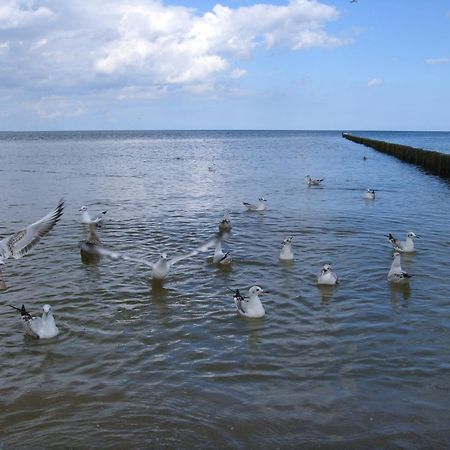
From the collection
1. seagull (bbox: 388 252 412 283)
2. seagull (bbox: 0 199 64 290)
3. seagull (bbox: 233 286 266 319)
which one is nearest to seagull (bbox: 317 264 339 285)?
seagull (bbox: 388 252 412 283)

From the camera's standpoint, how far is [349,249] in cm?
1501

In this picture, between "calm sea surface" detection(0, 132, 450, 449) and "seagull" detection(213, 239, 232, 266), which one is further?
"seagull" detection(213, 239, 232, 266)

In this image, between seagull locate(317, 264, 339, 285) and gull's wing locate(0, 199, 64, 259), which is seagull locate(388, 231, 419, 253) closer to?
seagull locate(317, 264, 339, 285)

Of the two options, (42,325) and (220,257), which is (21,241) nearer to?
(42,325)

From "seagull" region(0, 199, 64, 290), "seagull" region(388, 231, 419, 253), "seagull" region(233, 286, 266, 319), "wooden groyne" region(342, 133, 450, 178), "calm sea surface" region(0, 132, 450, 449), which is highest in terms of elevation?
"wooden groyne" region(342, 133, 450, 178)

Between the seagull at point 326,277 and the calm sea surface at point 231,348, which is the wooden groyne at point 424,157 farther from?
the seagull at point 326,277

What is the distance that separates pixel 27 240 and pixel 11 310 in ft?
4.91

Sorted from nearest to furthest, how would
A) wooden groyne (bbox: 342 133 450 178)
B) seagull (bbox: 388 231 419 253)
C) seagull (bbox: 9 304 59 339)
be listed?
1. seagull (bbox: 9 304 59 339)
2. seagull (bbox: 388 231 419 253)
3. wooden groyne (bbox: 342 133 450 178)

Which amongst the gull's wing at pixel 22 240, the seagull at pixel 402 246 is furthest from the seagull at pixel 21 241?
the seagull at pixel 402 246

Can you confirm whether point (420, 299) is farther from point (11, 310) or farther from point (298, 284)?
point (11, 310)

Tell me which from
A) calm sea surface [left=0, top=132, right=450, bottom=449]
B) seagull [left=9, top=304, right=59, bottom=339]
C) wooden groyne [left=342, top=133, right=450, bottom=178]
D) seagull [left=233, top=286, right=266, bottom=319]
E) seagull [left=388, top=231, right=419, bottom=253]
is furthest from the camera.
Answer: wooden groyne [left=342, top=133, right=450, bottom=178]

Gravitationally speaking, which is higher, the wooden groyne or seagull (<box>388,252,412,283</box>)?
the wooden groyne

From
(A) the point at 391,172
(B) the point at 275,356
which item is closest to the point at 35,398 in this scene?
(B) the point at 275,356

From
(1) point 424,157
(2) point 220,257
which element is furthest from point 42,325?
(1) point 424,157
